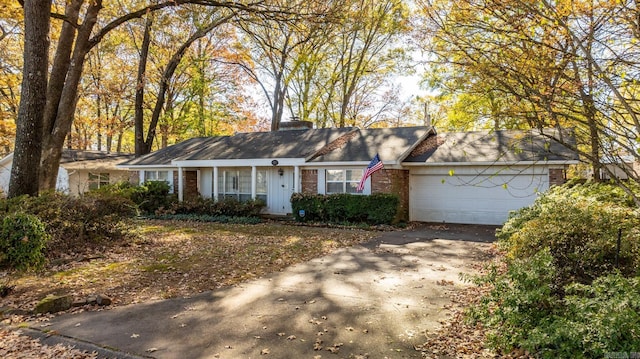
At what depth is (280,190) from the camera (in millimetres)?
17391

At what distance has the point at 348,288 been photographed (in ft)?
21.1

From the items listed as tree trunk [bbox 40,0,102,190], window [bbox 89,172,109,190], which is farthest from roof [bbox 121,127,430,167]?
tree trunk [bbox 40,0,102,190]

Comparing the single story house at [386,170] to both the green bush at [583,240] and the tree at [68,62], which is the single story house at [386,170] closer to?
the tree at [68,62]

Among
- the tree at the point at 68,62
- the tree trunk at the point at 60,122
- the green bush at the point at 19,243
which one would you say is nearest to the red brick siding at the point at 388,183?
the tree at the point at 68,62

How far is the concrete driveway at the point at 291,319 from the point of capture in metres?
4.16

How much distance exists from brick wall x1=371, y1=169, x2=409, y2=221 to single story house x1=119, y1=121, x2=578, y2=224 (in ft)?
0.12

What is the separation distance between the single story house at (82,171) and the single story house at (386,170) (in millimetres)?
5834

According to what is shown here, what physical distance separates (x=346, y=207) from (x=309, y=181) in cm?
233

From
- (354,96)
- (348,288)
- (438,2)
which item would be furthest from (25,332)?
(354,96)

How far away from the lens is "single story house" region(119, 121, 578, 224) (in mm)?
14367

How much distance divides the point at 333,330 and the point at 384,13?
81.1ft

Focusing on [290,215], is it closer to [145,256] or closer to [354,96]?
[145,256]

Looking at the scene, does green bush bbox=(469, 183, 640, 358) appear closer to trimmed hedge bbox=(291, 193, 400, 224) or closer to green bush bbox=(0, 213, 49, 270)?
green bush bbox=(0, 213, 49, 270)

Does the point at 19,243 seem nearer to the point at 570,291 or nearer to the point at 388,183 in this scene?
the point at 570,291
